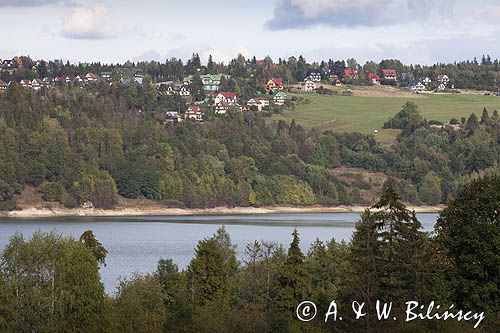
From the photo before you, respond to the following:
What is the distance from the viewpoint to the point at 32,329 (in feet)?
120

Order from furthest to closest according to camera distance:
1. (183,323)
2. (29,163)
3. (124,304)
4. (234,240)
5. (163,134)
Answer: (163,134)
(29,163)
(234,240)
(124,304)
(183,323)

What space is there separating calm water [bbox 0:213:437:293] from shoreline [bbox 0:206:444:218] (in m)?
5.54

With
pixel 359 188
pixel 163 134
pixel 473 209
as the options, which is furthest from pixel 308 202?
pixel 473 209

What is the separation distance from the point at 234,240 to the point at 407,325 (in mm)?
58286

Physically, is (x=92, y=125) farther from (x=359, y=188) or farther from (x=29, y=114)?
(x=359, y=188)

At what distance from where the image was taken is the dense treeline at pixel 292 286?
36.0m

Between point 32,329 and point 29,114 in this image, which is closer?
point 32,329

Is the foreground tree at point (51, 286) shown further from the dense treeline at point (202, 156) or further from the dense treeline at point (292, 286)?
the dense treeline at point (202, 156)

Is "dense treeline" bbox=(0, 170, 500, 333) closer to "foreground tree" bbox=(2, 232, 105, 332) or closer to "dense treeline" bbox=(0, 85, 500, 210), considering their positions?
"foreground tree" bbox=(2, 232, 105, 332)

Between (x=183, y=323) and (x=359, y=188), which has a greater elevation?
(x=183, y=323)

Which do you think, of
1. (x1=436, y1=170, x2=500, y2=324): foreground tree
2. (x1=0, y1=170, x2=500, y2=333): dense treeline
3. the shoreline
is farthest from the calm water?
(x1=436, y1=170, x2=500, y2=324): foreground tree

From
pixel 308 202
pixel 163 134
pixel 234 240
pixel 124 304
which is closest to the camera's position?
pixel 124 304

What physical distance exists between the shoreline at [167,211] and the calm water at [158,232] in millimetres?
5541

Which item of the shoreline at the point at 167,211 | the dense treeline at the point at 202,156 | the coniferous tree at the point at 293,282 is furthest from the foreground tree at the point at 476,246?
the dense treeline at the point at 202,156
